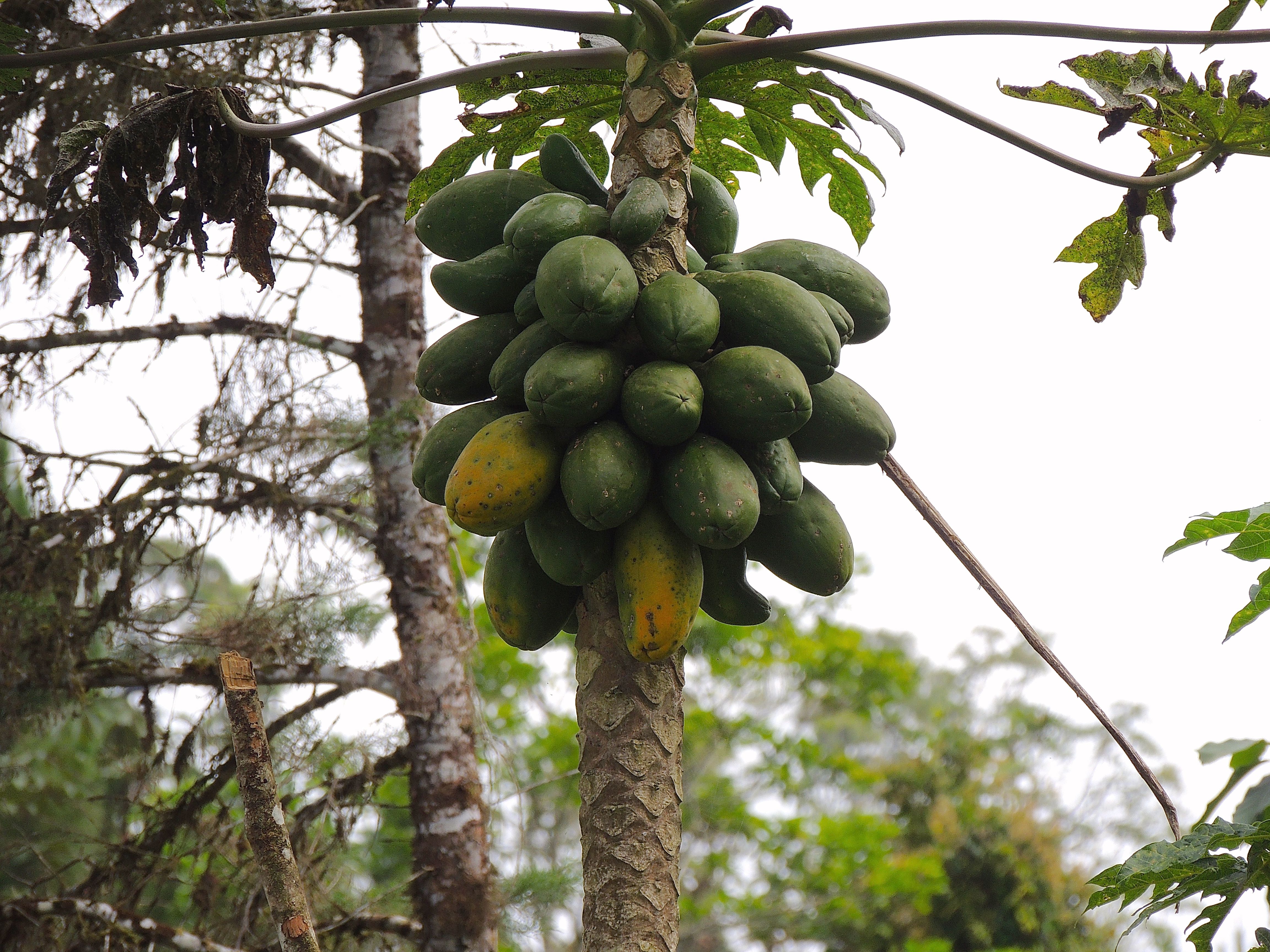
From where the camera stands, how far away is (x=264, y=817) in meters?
1.18

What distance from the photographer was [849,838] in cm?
973

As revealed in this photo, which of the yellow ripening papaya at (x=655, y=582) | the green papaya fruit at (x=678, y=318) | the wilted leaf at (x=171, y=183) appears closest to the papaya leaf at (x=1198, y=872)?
the yellow ripening papaya at (x=655, y=582)

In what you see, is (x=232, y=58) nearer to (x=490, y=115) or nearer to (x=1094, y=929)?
(x=490, y=115)

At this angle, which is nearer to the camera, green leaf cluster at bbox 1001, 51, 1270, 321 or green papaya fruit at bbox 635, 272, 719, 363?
green papaya fruit at bbox 635, 272, 719, 363

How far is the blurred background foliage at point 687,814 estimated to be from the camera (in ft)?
11.1

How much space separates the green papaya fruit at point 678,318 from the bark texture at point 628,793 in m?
0.31

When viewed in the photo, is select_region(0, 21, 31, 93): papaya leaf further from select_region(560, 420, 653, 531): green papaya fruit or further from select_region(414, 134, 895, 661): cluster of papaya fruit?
select_region(560, 420, 653, 531): green papaya fruit

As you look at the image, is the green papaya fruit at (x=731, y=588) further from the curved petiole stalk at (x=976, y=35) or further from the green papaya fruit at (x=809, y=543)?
the curved petiole stalk at (x=976, y=35)

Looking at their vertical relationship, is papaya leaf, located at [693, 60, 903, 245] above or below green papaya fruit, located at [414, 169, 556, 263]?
above

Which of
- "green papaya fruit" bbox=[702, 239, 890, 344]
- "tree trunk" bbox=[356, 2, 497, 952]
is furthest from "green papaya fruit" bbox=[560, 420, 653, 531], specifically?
"tree trunk" bbox=[356, 2, 497, 952]

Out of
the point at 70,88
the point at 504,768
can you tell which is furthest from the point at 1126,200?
the point at 70,88

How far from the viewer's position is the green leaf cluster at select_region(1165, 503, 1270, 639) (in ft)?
5.63

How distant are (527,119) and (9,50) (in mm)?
1001

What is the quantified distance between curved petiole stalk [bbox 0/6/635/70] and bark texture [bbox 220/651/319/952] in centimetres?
94
